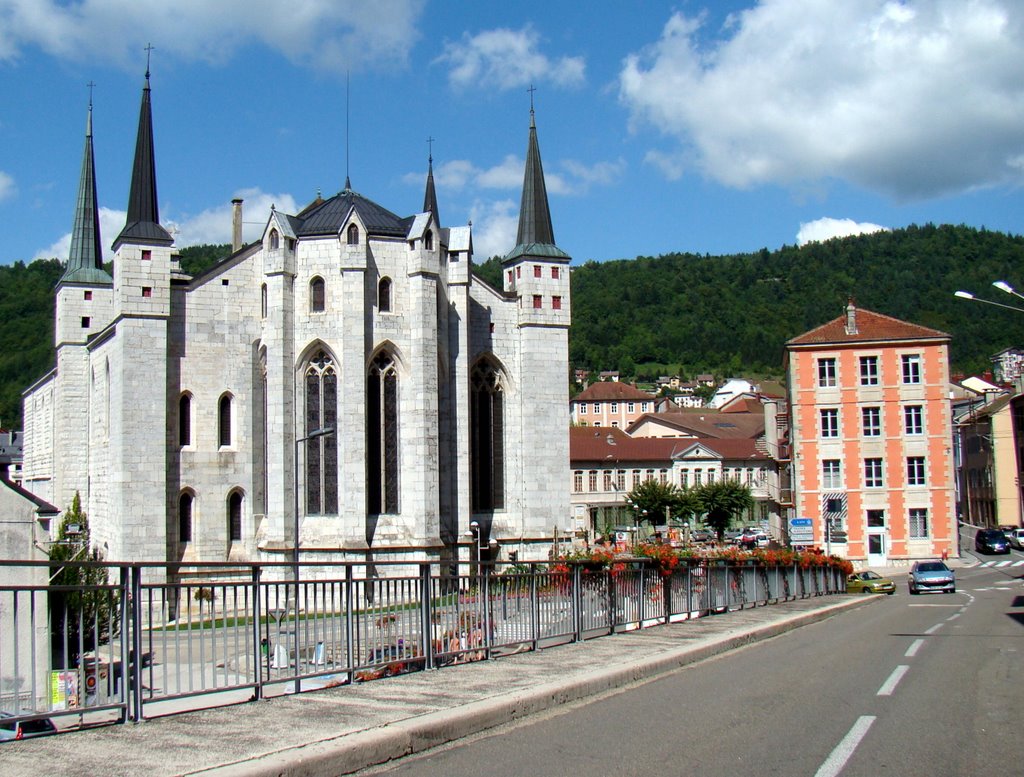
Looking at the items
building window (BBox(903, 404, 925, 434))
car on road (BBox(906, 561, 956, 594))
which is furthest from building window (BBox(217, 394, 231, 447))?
building window (BBox(903, 404, 925, 434))

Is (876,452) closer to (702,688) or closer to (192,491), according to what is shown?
(192,491)

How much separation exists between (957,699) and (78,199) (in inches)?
1809

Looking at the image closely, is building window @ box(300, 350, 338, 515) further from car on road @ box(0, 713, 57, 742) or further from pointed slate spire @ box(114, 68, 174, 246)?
car on road @ box(0, 713, 57, 742)

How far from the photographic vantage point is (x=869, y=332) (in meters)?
60.8

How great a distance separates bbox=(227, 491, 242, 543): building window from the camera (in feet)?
119

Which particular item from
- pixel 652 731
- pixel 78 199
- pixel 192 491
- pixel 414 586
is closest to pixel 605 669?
pixel 414 586

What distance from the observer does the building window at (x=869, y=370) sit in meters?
60.0

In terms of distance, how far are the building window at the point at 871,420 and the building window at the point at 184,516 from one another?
38.3 metres

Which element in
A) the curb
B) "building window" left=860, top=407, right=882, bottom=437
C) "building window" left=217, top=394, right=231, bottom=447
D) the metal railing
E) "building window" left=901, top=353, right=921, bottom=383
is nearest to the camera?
the curb

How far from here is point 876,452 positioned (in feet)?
194

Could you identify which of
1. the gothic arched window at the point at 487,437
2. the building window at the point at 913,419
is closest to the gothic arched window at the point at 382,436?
the gothic arched window at the point at 487,437

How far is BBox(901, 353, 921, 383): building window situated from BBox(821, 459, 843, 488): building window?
5995 millimetres

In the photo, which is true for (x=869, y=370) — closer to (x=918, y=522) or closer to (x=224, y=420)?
(x=918, y=522)

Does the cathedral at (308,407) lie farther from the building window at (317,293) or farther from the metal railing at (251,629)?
the metal railing at (251,629)
